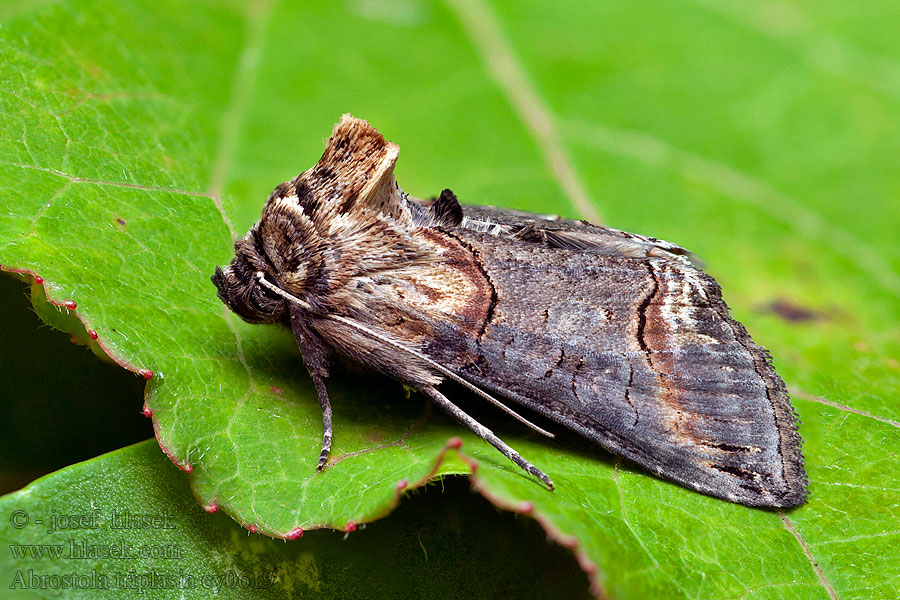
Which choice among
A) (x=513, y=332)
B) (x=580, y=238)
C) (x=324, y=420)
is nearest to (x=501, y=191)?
(x=580, y=238)

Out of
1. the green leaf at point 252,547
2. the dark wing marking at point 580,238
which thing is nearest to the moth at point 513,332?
the dark wing marking at point 580,238

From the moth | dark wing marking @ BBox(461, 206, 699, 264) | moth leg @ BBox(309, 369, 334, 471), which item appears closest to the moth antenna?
the moth

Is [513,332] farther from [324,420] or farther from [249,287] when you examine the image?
[249,287]

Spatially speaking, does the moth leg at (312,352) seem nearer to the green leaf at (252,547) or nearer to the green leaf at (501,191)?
the green leaf at (501,191)

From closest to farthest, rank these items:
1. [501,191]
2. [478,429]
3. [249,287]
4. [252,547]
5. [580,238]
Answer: [252,547]
[478,429]
[249,287]
[580,238]
[501,191]

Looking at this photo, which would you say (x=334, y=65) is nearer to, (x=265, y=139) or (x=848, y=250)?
(x=265, y=139)

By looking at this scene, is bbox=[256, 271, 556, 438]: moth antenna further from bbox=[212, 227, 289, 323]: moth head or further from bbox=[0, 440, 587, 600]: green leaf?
bbox=[0, 440, 587, 600]: green leaf

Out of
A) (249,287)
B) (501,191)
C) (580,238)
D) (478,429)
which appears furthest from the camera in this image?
(501,191)
